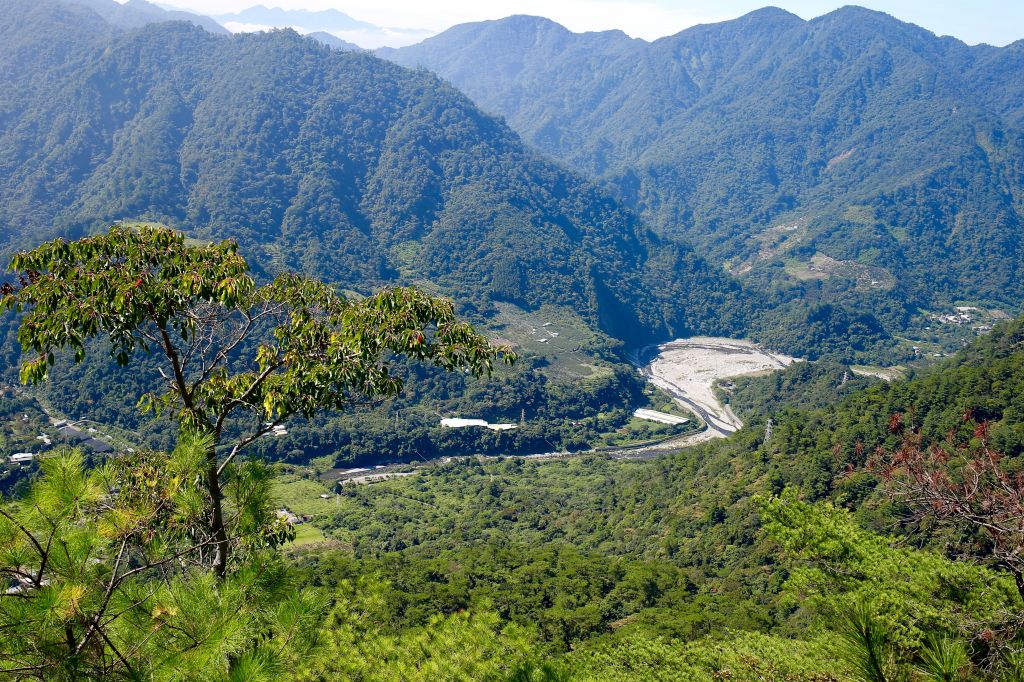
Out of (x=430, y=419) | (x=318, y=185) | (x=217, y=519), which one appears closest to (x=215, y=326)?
(x=217, y=519)

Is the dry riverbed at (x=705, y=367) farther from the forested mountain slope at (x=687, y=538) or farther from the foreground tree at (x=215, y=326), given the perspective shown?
the foreground tree at (x=215, y=326)

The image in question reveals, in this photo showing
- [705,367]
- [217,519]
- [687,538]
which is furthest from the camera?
[705,367]

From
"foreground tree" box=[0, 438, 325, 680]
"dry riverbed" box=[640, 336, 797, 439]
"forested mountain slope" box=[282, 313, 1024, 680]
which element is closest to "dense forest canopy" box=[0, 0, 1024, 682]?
"foreground tree" box=[0, 438, 325, 680]

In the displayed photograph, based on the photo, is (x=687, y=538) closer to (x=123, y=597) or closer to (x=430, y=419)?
(x=430, y=419)

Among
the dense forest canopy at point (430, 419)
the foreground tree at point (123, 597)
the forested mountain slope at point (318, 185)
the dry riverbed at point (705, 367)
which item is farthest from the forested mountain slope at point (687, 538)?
the forested mountain slope at point (318, 185)

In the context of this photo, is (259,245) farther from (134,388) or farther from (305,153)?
(134,388)

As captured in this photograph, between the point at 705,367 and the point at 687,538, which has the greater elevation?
the point at 687,538

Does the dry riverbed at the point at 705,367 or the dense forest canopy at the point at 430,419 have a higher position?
the dense forest canopy at the point at 430,419
